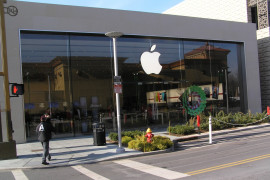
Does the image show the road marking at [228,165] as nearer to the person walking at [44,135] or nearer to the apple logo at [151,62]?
the person walking at [44,135]

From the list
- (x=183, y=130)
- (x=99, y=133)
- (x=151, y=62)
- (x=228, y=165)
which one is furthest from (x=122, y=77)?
(x=228, y=165)

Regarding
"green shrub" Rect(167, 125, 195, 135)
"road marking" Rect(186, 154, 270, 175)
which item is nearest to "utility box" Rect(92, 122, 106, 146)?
"green shrub" Rect(167, 125, 195, 135)

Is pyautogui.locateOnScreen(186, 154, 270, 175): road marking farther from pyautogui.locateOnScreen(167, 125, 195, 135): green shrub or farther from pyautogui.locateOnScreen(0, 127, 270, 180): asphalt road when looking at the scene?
pyautogui.locateOnScreen(167, 125, 195, 135): green shrub

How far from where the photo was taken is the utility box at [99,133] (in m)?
12.1

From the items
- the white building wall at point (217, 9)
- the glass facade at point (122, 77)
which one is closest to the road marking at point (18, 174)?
the glass facade at point (122, 77)

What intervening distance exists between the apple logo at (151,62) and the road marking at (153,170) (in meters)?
10.2

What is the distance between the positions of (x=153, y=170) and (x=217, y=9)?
950 inches

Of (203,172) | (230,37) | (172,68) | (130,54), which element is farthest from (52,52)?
(230,37)

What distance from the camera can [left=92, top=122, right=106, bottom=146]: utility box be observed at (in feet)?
39.7

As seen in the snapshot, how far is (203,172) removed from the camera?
23.1 feet

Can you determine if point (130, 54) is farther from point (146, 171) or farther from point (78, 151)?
point (146, 171)

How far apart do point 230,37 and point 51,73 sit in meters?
14.9

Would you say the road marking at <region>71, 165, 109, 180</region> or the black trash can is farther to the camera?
the black trash can

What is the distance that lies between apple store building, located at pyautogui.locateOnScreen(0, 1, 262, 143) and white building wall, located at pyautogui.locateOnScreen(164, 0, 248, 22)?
3.05m
